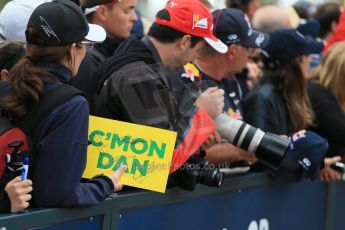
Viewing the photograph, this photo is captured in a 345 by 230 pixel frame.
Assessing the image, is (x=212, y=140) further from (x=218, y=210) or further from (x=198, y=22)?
(x=198, y=22)

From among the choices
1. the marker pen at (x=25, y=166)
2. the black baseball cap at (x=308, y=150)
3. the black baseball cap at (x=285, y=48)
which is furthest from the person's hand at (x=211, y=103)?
the black baseball cap at (x=285, y=48)

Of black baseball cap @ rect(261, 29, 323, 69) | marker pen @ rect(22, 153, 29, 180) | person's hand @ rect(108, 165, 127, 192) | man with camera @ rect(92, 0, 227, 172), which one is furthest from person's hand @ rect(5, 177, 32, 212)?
black baseball cap @ rect(261, 29, 323, 69)

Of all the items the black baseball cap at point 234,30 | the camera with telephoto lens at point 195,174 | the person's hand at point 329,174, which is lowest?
the person's hand at point 329,174

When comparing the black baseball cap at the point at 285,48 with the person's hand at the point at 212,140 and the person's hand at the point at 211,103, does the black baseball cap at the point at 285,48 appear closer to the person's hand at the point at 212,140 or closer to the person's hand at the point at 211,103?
the person's hand at the point at 212,140

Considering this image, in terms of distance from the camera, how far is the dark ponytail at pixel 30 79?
3268 mm

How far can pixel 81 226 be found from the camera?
3555 millimetres

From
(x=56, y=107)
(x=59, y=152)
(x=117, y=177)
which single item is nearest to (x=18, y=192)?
(x=59, y=152)

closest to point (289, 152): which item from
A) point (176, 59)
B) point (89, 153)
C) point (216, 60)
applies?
point (216, 60)

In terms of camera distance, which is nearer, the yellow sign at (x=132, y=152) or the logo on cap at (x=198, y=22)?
the yellow sign at (x=132, y=152)

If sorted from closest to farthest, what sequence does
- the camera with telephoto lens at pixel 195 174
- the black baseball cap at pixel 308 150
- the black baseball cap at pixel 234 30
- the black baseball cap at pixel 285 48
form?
the camera with telephoto lens at pixel 195 174 → the black baseball cap at pixel 308 150 → the black baseball cap at pixel 234 30 → the black baseball cap at pixel 285 48

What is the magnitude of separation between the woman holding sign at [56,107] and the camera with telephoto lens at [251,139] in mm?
1161

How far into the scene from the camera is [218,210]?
4617mm

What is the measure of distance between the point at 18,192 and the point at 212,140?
1.54m

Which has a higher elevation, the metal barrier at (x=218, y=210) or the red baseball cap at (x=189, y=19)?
the red baseball cap at (x=189, y=19)
